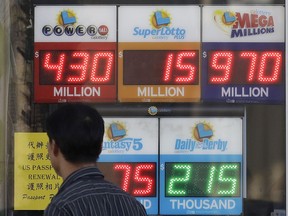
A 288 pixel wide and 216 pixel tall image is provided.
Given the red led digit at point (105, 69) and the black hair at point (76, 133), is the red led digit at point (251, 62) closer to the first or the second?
the red led digit at point (105, 69)

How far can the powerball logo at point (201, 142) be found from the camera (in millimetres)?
5074

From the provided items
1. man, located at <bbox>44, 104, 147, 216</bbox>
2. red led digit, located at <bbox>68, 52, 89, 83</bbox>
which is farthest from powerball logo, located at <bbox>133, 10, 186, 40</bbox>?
man, located at <bbox>44, 104, 147, 216</bbox>

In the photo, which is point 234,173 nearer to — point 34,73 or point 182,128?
point 182,128

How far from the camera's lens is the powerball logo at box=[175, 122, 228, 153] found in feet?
16.6

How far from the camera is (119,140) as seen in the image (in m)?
5.09

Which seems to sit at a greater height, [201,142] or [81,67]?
[81,67]

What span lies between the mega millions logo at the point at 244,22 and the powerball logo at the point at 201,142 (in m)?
0.64

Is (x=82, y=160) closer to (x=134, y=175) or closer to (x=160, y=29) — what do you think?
(x=134, y=175)

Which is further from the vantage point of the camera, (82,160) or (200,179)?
(200,179)

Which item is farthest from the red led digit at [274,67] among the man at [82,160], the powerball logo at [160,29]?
the man at [82,160]

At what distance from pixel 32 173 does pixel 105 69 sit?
833mm

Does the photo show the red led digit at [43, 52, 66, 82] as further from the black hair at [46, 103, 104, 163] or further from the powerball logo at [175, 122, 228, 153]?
the black hair at [46, 103, 104, 163]

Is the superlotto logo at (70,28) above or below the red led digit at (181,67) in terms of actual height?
above

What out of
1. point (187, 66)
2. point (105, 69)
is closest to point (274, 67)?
point (187, 66)
